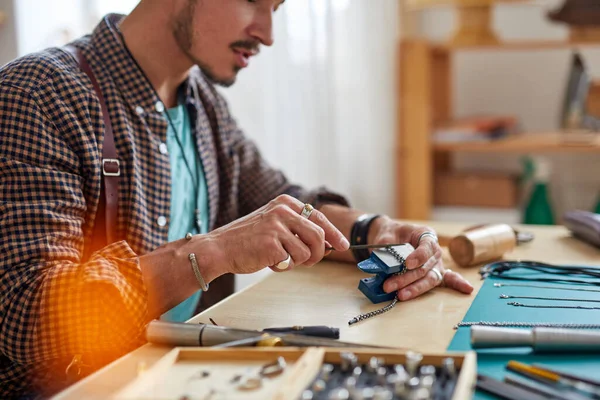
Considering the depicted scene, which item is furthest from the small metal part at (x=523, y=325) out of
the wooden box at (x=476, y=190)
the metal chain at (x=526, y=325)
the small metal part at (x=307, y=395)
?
the wooden box at (x=476, y=190)

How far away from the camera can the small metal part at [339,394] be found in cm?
62

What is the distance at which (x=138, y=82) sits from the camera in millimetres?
1298

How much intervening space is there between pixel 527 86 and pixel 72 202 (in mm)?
2595

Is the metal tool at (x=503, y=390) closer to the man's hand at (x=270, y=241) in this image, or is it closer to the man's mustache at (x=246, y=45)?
the man's hand at (x=270, y=241)

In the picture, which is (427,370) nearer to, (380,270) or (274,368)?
(274,368)

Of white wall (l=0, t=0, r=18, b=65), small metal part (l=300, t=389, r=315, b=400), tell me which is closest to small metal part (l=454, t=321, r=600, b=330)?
small metal part (l=300, t=389, r=315, b=400)

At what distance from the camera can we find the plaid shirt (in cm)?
93

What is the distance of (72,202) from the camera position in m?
1.06

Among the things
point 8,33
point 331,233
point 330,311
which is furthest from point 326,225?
point 8,33

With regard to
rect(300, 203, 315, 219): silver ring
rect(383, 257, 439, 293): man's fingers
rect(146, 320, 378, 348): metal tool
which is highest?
rect(300, 203, 315, 219): silver ring

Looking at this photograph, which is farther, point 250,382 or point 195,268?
point 195,268

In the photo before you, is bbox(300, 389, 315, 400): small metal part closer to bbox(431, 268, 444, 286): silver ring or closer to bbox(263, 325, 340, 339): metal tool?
bbox(263, 325, 340, 339): metal tool

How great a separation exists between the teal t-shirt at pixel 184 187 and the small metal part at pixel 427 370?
712 millimetres

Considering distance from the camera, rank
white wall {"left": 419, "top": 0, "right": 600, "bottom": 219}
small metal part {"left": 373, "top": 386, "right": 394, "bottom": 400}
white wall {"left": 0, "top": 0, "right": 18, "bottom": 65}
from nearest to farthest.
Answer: small metal part {"left": 373, "top": 386, "right": 394, "bottom": 400} < white wall {"left": 0, "top": 0, "right": 18, "bottom": 65} < white wall {"left": 419, "top": 0, "right": 600, "bottom": 219}
